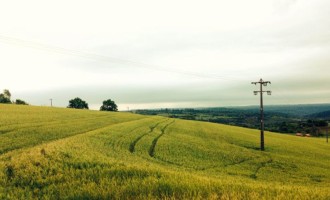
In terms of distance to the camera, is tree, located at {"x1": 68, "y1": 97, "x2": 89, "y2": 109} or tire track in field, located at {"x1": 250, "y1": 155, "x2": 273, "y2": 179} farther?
tree, located at {"x1": 68, "y1": 97, "x2": 89, "y2": 109}

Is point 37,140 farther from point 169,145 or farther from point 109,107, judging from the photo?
point 109,107

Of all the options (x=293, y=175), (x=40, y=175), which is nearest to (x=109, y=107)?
(x=293, y=175)

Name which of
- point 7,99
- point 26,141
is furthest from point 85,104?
point 26,141

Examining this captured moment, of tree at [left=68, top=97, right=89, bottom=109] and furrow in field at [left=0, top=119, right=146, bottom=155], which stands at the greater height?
tree at [left=68, top=97, right=89, bottom=109]

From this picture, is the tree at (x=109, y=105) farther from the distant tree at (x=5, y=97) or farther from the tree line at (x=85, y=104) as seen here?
the distant tree at (x=5, y=97)

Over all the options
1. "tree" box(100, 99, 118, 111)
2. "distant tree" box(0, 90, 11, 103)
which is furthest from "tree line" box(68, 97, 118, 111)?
"distant tree" box(0, 90, 11, 103)

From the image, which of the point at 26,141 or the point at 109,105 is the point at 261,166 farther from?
the point at 109,105

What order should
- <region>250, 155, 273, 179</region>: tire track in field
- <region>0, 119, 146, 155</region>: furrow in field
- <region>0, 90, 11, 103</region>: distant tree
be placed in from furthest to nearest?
<region>0, 90, 11, 103</region>: distant tree
<region>250, 155, 273, 179</region>: tire track in field
<region>0, 119, 146, 155</region>: furrow in field

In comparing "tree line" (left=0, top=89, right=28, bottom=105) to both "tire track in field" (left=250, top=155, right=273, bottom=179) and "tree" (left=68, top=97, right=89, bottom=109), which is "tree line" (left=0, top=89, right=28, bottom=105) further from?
"tire track in field" (left=250, top=155, right=273, bottom=179)

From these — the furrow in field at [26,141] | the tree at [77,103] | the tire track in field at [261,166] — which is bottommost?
the tire track in field at [261,166]

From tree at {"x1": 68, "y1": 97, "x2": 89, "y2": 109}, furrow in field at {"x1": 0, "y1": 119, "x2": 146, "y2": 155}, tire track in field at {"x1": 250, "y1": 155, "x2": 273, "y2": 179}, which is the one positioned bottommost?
tire track in field at {"x1": 250, "y1": 155, "x2": 273, "y2": 179}

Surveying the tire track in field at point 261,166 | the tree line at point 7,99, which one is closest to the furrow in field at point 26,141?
the tire track in field at point 261,166

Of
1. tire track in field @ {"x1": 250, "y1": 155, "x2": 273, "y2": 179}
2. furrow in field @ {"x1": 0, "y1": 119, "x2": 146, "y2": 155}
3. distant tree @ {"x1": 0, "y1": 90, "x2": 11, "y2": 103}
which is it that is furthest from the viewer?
distant tree @ {"x1": 0, "y1": 90, "x2": 11, "y2": 103}

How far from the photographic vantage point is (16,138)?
30734 mm
